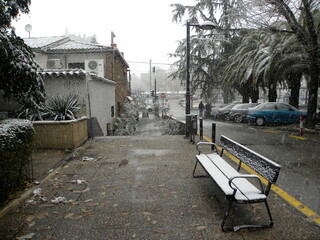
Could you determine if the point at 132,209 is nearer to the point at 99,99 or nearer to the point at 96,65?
the point at 99,99

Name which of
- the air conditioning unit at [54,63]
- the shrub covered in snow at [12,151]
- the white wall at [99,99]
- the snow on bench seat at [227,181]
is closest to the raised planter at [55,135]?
the white wall at [99,99]

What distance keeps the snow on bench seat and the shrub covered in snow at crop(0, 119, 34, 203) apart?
11.0ft

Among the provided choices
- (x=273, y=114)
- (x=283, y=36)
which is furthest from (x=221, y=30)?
(x=273, y=114)

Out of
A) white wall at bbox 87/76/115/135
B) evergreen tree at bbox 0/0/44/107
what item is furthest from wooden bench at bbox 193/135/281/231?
white wall at bbox 87/76/115/135

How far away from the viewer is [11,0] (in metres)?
5.80

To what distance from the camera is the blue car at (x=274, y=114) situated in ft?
51.2

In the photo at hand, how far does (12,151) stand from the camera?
409 cm

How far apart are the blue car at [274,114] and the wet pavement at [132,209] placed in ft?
36.5

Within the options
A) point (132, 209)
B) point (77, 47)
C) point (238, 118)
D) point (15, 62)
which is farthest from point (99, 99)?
point (238, 118)

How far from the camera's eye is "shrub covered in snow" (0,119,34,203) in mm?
3877

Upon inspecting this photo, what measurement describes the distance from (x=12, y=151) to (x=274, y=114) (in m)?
15.2

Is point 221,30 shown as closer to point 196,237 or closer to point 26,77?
point 26,77

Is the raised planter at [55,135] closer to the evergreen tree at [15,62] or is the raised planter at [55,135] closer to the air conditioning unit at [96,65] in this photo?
the evergreen tree at [15,62]

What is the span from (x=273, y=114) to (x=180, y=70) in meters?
12.2
